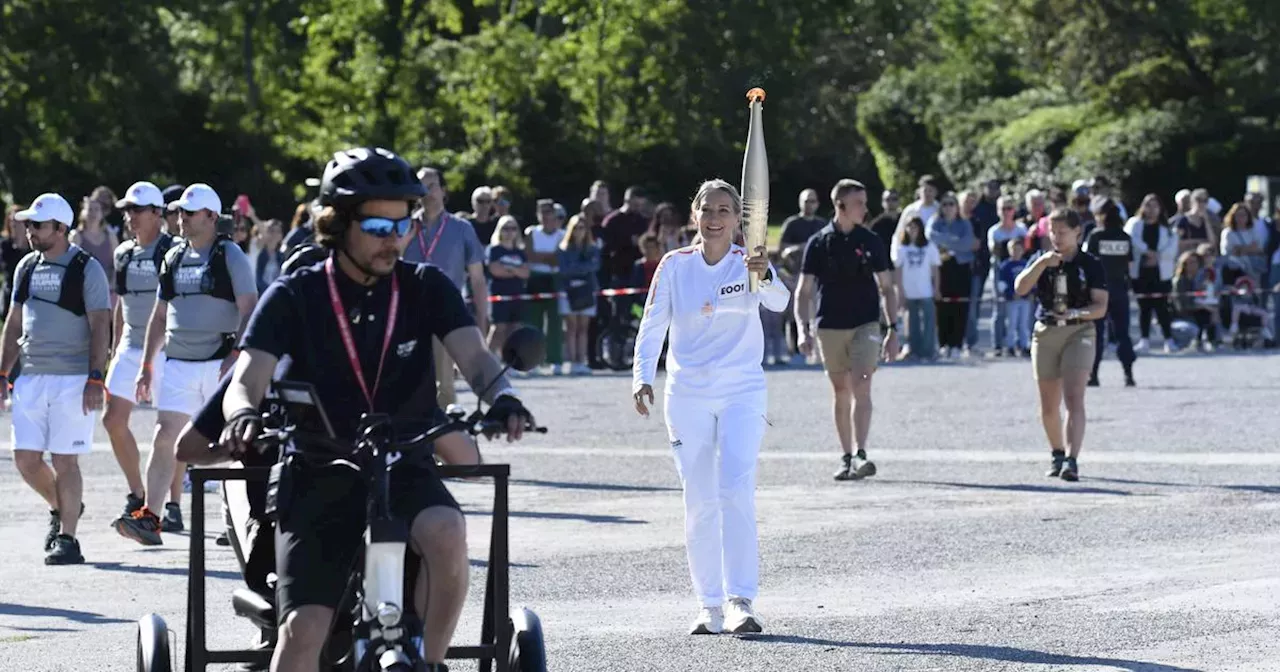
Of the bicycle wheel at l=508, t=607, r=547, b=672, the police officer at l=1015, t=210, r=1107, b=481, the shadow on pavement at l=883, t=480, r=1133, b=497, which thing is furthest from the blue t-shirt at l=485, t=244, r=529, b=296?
the bicycle wheel at l=508, t=607, r=547, b=672

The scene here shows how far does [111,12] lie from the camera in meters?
41.2

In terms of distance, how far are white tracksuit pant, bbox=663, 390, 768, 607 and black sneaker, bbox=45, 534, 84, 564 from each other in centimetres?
359

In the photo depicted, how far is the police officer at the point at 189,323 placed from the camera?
476 inches

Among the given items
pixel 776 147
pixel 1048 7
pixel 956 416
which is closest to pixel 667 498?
pixel 956 416

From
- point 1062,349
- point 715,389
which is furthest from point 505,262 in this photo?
point 715,389

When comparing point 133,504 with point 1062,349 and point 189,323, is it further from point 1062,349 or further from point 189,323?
point 1062,349

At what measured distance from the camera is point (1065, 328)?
14.9 meters

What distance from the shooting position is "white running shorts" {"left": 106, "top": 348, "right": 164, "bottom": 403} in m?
12.7

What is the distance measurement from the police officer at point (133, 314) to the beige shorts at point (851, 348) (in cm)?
429

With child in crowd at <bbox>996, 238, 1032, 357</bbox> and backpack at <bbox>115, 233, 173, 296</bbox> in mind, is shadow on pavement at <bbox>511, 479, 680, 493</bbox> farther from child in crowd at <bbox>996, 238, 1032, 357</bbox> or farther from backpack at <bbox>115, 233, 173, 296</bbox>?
child in crowd at <bbox>996, 238, 1032, 357</bbox>

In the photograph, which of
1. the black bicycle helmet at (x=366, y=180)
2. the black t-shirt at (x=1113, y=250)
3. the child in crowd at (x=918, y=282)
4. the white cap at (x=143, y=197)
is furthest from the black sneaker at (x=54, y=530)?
the child in crowd at (x=918, y=282)

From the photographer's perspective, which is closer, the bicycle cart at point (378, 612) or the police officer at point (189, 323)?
the bicycle cart at point (378, 612)

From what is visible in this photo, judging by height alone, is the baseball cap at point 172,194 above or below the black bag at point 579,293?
above

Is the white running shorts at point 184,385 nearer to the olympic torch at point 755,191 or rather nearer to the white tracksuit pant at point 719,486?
the white tracksuit pant at point 719,486
